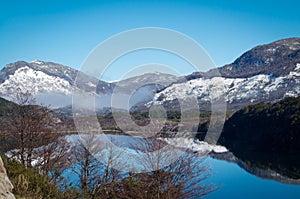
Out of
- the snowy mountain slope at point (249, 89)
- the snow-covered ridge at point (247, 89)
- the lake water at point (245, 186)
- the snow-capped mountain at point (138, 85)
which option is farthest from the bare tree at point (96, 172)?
the snow-covered ridge at point (247, 89)

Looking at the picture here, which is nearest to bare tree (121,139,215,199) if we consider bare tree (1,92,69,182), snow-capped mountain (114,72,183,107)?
snow-capped mountain (114,72,183,107)

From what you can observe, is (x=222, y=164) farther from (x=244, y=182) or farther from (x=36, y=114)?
(x=36, y=114)

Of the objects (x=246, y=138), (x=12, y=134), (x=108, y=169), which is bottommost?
(x=246, y=138)

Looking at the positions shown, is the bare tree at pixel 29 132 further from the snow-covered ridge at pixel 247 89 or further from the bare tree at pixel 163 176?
the snow-covered ridge at pixel 247 89

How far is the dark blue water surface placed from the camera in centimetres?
2295

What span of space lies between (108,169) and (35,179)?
12.0ft

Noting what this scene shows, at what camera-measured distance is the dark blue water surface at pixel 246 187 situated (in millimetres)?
22953

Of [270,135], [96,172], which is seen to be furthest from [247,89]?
[96,172]

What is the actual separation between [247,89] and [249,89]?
165 cm

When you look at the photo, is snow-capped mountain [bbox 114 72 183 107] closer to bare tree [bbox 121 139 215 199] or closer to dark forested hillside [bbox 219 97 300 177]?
bare tree [bbox 121 139 215 199]

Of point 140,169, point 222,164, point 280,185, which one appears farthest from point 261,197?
point 140,169

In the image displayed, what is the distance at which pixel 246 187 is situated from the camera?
2545 centimetres

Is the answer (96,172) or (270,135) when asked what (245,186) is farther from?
(270,135)

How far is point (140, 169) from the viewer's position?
10109 millimetres
